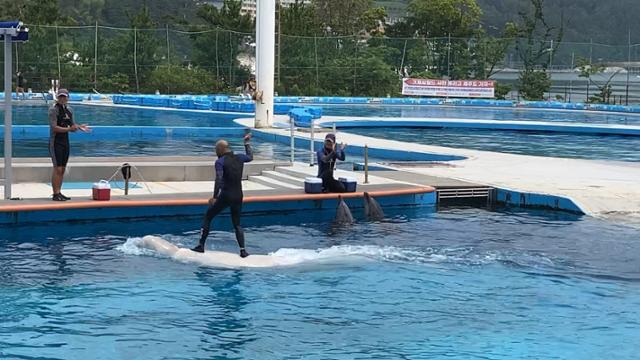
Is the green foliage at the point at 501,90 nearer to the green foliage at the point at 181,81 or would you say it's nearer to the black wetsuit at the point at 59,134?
the green foliage at the point at 181,81

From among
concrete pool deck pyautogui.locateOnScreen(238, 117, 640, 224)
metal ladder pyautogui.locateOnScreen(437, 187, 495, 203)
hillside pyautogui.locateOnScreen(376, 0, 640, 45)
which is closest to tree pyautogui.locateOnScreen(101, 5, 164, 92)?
concrete pool deck pyautogui.locateOnScreen(238, 117, 640, 224)

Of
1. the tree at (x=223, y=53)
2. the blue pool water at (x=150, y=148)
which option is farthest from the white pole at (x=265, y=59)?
the tree at (x=223, y=53)

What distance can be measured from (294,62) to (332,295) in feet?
129

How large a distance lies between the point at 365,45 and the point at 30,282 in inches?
1738

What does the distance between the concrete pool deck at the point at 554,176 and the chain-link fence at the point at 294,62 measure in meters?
23.9

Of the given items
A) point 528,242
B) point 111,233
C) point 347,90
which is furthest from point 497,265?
point 347,90

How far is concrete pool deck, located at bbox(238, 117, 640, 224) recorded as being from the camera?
47.9ft

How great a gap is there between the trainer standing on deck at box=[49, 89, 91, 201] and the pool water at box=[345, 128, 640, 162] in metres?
14.5

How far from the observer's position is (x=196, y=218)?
13.3 meters

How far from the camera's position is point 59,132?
12453mm

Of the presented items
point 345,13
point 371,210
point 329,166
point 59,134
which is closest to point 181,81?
point 345,13

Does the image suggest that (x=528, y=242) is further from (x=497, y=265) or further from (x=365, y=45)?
(x=365, y=45)

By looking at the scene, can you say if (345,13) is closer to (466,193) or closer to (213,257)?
(466,193)

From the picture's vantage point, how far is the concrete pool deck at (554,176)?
47.9ft
